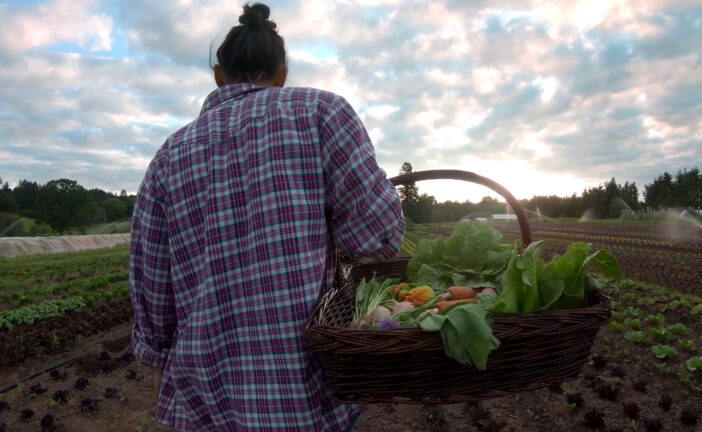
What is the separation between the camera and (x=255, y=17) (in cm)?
175

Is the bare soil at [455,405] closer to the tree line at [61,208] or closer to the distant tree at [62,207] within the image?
the tree line at [61,208]

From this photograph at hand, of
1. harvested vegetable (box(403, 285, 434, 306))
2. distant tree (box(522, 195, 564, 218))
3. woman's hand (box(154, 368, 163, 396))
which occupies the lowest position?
woman's hand (box(154, 368, 163, 396))

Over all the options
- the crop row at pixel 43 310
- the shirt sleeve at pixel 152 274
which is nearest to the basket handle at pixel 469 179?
the shirt sleeve at pixel 152 274

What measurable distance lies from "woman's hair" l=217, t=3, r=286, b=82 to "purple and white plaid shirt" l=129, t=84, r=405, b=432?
174 mm

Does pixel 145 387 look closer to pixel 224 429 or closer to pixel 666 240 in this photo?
pixel 224 429

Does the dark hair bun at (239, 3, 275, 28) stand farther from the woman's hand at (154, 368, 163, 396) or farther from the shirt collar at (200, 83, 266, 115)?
the woman's hand at (154, 368, 163, 396)

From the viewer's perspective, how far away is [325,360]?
1367 mm

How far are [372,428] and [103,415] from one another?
7.64 ft

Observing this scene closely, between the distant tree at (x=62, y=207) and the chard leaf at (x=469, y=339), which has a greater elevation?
the distant tree at (x=62, y=207)

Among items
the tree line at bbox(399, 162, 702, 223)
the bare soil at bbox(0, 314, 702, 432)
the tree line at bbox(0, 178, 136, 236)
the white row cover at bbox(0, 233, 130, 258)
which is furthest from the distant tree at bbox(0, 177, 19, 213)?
the bare soil at bbox(0, 314, 702, 432)

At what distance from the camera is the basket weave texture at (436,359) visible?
1.28m

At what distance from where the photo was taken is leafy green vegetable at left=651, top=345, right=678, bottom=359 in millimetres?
4918

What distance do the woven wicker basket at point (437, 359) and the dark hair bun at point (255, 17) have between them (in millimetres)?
976

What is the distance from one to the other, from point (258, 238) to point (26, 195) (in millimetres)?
87051
